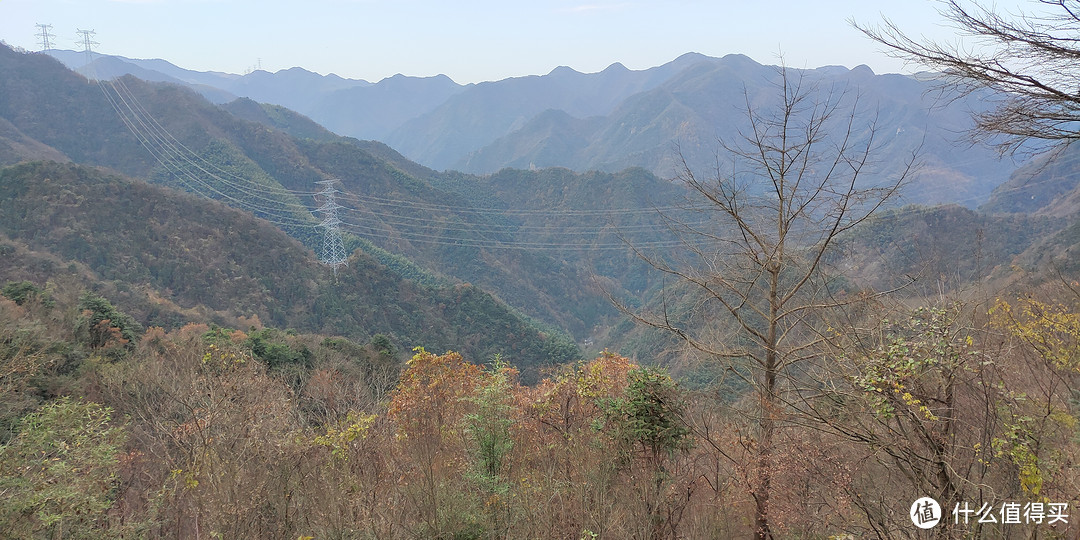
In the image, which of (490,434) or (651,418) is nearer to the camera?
(651,418)

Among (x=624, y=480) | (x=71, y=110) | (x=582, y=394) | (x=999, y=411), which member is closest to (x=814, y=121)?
(x=999, y=411)

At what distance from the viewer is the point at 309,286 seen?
4284cm

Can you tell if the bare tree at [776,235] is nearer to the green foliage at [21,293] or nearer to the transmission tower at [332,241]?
the green foliage at [21,293]

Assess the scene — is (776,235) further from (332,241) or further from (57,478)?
(332,241)

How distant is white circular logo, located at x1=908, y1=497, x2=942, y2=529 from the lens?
213 inches

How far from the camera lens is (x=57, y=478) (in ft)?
24.8

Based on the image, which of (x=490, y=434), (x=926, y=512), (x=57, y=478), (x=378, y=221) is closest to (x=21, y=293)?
(x=57, y=478)

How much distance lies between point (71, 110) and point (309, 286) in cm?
6242

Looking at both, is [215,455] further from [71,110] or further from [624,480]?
[71,110]

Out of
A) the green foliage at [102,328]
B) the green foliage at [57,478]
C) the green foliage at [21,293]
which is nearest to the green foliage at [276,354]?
the green foliage at [102,328]

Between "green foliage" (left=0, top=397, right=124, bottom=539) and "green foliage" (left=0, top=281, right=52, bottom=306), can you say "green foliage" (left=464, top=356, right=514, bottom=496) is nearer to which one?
"green foliage" (left=0, top=397, right=124, bottom=539)

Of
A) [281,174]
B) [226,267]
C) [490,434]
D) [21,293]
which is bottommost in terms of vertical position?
[490,434]

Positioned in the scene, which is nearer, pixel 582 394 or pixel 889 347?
pixel 889 347

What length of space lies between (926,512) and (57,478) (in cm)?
1167
